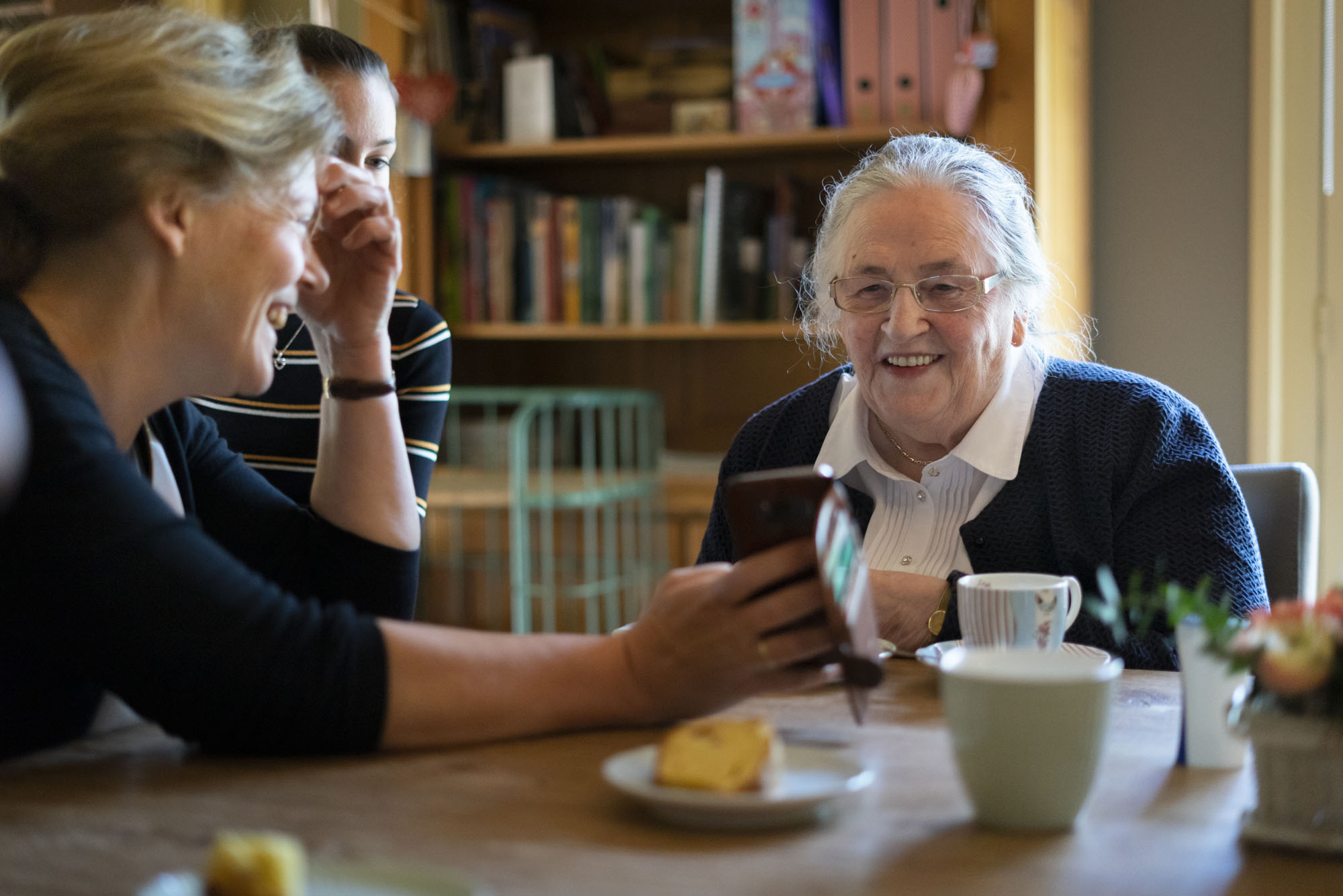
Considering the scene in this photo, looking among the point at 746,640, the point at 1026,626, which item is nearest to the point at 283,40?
the point at 746,640

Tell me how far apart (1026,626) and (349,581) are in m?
0.66

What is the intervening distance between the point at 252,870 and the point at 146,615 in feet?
1.01

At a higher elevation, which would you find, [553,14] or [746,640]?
[553,14]

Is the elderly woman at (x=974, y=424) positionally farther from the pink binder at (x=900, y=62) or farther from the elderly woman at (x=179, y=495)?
the pink binder at (x=900, y=62)

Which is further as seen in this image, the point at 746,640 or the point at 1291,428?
the point at 1291,428

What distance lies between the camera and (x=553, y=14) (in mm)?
3535

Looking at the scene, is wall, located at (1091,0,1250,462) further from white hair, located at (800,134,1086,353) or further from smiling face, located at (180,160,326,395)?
smiling face, located at (180,160,326,395)

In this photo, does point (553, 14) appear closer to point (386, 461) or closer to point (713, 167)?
point (713, 167)

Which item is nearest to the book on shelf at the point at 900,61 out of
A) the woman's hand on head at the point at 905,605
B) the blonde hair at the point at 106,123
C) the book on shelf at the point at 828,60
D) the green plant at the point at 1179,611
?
the book on shelf at the point at 828,60

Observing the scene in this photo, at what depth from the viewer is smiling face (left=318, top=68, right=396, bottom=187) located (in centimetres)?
159

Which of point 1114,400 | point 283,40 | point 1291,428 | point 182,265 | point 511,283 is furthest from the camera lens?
point 511,283

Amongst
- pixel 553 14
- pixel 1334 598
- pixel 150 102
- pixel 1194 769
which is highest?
pixel 553 14

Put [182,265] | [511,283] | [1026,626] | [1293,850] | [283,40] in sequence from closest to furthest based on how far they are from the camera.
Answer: [1293,850] < [182,265] < [1026,626] < [283,40] < [511,283]

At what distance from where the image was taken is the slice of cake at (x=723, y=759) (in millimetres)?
779
